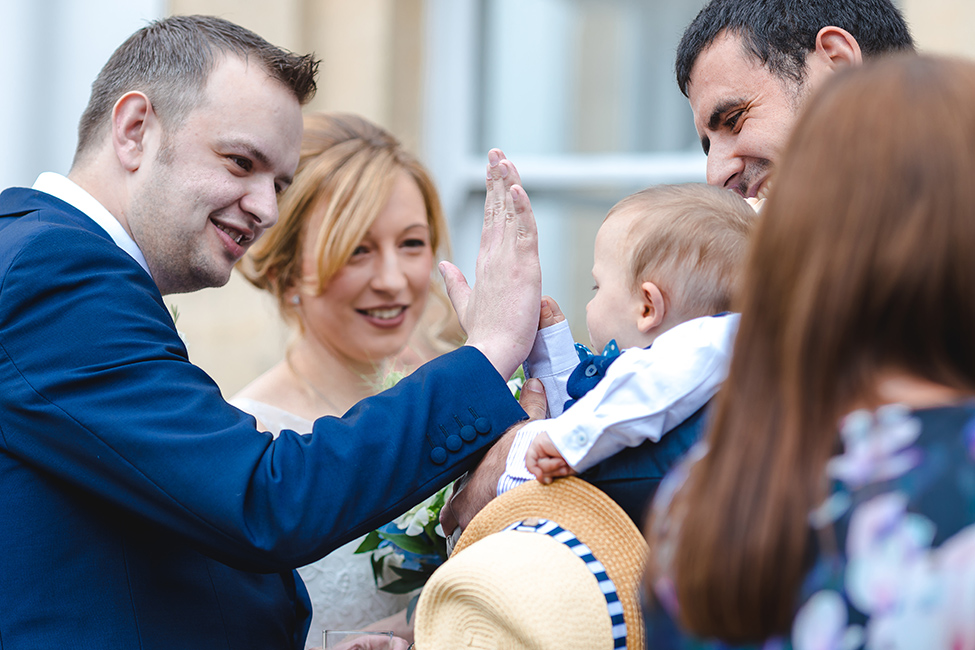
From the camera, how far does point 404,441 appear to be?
1674 mm

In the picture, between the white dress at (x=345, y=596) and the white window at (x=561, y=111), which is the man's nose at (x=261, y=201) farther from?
the white window at (x=561, y=111)

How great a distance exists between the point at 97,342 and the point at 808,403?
1.21 metres

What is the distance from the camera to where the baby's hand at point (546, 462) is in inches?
56.5

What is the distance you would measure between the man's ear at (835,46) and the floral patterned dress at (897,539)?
1.24 meters

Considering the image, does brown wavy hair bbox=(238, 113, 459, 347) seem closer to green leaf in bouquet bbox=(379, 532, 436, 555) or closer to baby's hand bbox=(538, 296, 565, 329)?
green leaf in bouquet bbox=(379, 532, 436, 555)

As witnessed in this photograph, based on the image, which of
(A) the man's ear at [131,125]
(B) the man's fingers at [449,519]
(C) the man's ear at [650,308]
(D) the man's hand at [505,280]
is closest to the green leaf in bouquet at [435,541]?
(B) the man's fingers at [449,519]

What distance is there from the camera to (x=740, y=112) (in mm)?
1956

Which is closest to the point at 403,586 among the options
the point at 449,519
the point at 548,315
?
the point at 449,519

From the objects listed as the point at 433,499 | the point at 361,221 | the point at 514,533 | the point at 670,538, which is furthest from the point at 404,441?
the point at 361,221

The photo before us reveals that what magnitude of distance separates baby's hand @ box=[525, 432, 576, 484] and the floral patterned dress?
22.5 inches

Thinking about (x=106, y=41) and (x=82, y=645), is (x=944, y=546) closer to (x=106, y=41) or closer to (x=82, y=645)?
(x=82, y=645)

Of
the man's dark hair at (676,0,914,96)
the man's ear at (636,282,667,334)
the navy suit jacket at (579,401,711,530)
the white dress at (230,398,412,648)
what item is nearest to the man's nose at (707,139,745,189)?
the man's dark hair at (676,0,914,96)

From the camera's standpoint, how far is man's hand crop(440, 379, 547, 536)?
169 cm

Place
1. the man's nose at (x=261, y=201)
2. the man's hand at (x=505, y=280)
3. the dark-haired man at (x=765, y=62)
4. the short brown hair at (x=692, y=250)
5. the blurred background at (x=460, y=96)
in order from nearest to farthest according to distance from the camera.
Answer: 1. the short brown hair at (x=692, y=250)
2. the man's hand at (x=505, y=280)
3. the dark-haired man at (x=765, y=62)
4. the man's nose at (x=261, y=201)
5. the blurred background at (x=460, y=96)
